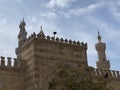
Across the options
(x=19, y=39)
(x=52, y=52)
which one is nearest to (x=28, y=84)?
(x=52, y=52)

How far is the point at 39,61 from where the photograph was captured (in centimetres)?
2448

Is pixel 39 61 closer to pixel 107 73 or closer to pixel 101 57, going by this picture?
pixel 107 73

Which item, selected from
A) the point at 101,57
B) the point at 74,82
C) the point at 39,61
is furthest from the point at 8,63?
the point at 101,57

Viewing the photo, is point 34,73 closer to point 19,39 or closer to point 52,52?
point 52,52

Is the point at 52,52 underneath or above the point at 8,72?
above

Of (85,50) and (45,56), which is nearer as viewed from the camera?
(45,56)

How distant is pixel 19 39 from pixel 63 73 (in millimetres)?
29181

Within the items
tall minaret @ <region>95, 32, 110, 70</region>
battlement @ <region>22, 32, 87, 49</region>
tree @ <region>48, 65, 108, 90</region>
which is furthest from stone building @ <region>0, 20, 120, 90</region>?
tall minaret @ <region>95, 32, 110, 70</region>

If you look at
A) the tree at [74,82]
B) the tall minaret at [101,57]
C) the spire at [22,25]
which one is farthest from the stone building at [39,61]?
the spire at [22,25]

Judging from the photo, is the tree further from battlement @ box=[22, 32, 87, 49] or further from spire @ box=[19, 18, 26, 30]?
spire @ box=[19, 18, 26, 30]

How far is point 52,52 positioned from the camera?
25.4 meters

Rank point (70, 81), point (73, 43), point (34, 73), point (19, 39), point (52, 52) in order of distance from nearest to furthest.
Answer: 1. point (70, 81)
2. point (34, 73)
3. point (52, 52)
4. point (73, 43)
5. point (19, 39)

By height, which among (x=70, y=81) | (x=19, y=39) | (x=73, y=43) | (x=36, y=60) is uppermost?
(x=19, y=39)

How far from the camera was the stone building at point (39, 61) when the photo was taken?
24.1 meters
